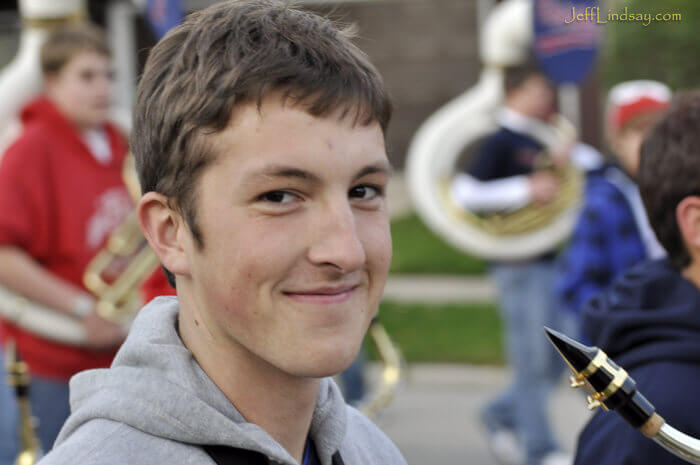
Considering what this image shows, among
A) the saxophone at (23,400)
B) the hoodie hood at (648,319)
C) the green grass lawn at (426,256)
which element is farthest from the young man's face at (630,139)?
the green grass lawn at (426,256)

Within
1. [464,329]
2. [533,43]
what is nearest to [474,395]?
[464,329]

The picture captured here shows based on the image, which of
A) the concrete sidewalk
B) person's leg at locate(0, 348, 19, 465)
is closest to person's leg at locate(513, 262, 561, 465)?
the concrete sidewalk

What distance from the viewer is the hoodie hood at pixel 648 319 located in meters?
1.97

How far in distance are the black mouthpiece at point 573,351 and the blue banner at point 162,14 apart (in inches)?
117

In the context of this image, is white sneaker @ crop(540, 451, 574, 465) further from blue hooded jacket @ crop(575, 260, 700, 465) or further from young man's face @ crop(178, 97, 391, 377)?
young man's face @ crop(178, 97, 391, 377)

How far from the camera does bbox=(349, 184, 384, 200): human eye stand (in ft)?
4.63

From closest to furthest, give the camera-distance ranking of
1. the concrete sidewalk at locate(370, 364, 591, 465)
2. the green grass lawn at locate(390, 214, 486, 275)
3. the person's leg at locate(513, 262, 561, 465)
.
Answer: the person's leg at locate(513, 262, 561, 465) < the concrete sidewalk at locate(370, 364, 591, 465) < the green grass lawn at locate(390, 214, 486, 275)

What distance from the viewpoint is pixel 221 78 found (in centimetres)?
135

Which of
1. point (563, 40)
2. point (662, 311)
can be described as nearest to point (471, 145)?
point (563, 40)

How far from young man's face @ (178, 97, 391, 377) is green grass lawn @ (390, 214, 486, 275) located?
10.2 metres

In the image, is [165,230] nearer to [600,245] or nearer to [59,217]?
[59,217]

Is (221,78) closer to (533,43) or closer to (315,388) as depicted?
(315,388)

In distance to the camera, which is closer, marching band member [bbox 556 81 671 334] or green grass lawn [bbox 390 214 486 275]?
marching band member [bbox 556 81 671 334]

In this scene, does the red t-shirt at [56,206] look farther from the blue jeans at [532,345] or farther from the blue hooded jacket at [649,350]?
the blue jeans at [532,345]
